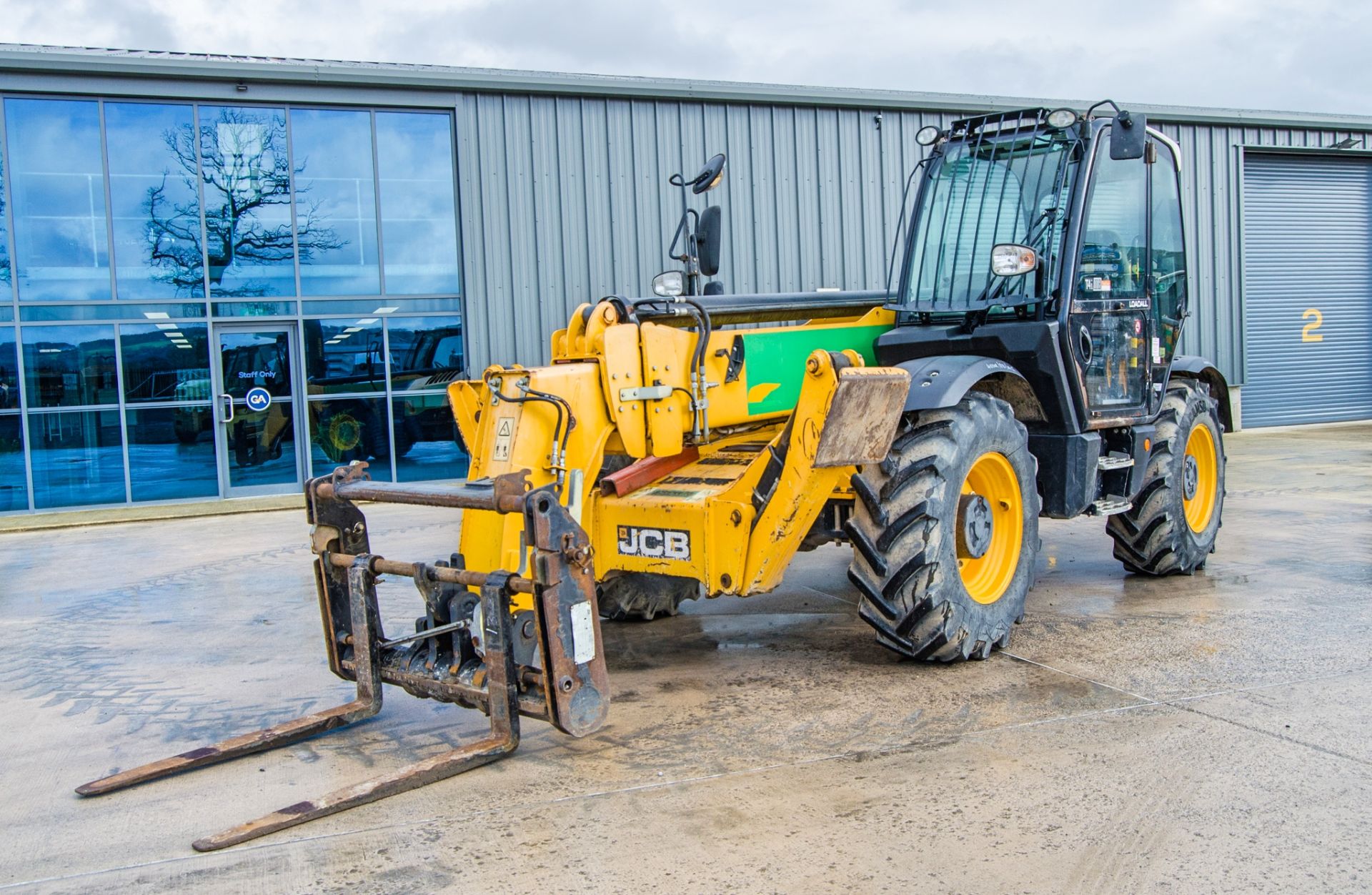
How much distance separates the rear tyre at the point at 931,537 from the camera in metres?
5.61

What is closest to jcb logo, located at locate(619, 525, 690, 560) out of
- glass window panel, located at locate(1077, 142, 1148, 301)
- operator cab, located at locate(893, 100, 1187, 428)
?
operator cab, located at locate(893, 100, 1187, 428)

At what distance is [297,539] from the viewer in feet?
37.8

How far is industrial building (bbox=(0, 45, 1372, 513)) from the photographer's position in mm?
14352

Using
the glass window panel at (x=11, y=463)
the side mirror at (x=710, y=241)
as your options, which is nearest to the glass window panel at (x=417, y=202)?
the glass window panel at (x=11, y=463)

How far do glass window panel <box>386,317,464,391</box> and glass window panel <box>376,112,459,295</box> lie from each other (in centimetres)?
42

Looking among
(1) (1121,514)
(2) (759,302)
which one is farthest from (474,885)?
(1) (1121,514)

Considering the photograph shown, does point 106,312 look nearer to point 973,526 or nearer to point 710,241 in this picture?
point 710,241

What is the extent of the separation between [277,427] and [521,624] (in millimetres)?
11474

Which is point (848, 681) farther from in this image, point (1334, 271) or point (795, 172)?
point (1334, 271)

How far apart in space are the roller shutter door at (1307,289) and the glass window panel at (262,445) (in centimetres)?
1536

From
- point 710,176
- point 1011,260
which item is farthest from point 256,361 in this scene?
point 1011,260

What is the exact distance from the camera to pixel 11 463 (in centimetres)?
1423

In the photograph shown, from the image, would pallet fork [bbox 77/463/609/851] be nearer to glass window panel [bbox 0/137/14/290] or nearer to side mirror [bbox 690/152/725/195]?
side mirror [bbox 690/152/725/195]

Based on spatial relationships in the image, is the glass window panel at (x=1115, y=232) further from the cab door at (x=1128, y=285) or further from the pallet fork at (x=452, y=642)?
the pallet fork at (x=452, y=642)
